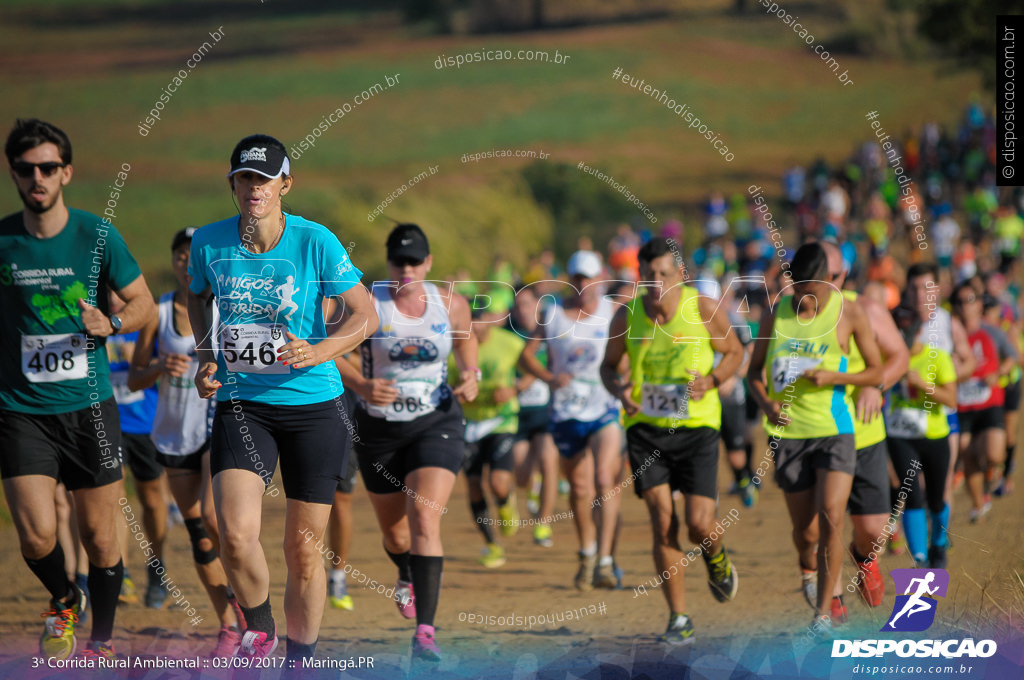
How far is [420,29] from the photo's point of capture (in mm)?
40156

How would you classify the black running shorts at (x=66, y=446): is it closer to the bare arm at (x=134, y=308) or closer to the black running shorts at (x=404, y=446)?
the bare arm at (x=134, y=308)

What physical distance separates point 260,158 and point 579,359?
418cm

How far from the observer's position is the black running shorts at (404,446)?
5.72 m

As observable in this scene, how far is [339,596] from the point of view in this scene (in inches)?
281

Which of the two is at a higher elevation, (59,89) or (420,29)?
(420,29)

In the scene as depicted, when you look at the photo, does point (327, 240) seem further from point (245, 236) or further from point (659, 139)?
point (659, 139)

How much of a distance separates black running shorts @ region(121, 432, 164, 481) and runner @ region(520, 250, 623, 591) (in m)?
2.81

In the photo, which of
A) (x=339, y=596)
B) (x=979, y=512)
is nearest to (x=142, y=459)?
(x=339, y=596)

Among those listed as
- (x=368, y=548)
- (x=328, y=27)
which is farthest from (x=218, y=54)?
(x=368, y=548)

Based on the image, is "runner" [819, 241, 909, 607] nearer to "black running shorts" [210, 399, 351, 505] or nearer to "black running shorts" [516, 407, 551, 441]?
"black running shorts" [210, 399, 351, 505]

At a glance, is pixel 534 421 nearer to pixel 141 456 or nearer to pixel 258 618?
pixel 141 456

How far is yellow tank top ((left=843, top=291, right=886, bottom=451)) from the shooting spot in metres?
5.90

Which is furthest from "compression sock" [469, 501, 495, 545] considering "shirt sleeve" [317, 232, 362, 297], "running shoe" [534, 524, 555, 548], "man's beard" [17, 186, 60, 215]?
"man's beard" [17, 186, 60, 215]

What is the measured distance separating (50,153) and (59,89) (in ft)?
94.7
